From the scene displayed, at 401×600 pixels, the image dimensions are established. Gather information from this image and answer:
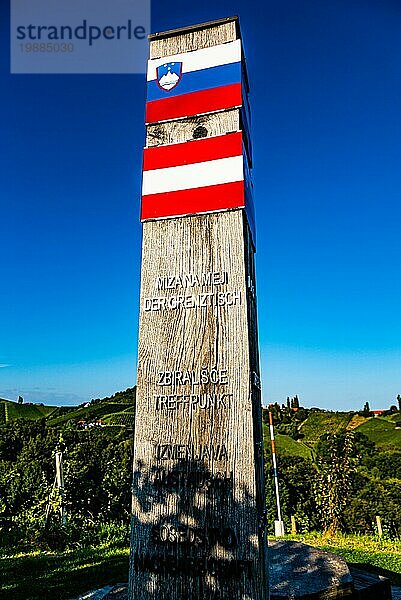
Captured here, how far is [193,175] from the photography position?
289 cm

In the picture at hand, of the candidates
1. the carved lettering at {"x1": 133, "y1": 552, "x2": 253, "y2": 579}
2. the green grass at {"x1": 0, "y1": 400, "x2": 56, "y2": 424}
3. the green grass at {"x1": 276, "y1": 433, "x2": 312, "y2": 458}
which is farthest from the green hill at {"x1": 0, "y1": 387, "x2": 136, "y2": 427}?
the carved lettering at {"x1": 133, "y1": 552, "x2": 253, "y2": 579}

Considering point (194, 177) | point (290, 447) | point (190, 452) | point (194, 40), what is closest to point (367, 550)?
point (190, 452)

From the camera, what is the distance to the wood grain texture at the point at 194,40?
9.95 ft

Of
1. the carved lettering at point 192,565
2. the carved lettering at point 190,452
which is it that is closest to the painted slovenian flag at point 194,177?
Result: the carved lettering at point 190,452

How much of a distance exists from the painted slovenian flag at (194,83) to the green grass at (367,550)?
265 inches

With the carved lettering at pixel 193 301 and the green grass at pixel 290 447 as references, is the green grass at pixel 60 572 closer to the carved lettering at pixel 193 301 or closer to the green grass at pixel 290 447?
the carved lettering at pixel 193 301

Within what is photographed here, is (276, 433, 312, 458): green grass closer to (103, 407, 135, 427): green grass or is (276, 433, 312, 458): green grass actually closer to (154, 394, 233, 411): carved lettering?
(103, 407, 135, 427): green grass

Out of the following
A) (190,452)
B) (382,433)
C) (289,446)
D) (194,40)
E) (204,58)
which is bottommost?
(289,446)

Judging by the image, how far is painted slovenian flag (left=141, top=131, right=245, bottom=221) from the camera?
281cm

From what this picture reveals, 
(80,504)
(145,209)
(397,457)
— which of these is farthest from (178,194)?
(397,457)

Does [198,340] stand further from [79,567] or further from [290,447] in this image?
[290,447]

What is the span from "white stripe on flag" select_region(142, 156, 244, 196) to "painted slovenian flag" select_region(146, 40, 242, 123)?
38 centimetres

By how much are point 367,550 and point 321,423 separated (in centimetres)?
3292

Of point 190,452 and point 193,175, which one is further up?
point 193,175
